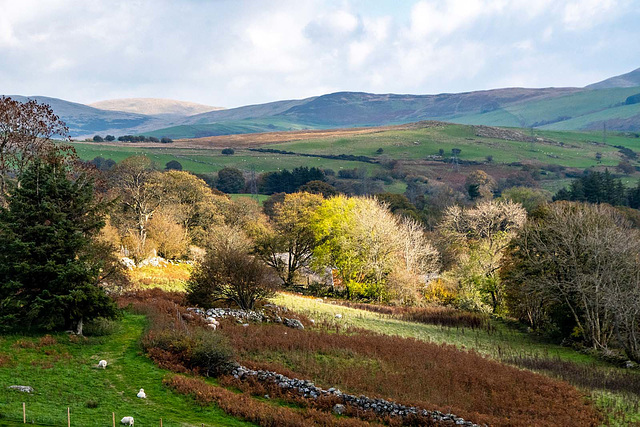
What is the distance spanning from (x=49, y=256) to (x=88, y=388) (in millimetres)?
6867

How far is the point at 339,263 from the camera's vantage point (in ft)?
188

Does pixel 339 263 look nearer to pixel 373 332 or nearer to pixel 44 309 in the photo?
pixel 373 332

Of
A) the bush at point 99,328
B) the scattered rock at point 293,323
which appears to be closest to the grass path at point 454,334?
the scattered rock at point 293,323

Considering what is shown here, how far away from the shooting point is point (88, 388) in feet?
56.6

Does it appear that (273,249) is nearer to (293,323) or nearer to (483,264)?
(483,264)

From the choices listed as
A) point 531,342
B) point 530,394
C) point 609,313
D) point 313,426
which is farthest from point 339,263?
point 313,426

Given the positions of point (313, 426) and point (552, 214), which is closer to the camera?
point (313, 426)

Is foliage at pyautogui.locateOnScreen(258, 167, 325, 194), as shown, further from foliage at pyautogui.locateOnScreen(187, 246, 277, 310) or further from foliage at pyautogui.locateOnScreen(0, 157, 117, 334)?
foliage at pyautogui.locateOnScreen(0, 157, 117, 334)

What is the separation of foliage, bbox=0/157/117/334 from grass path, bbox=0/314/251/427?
3.95 feet

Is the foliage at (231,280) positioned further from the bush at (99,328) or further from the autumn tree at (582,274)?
the autumn tree at (582,274)

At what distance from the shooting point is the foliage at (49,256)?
821 inches

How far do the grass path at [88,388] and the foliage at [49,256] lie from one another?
1.20 meters

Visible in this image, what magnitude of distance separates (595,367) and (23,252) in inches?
1141

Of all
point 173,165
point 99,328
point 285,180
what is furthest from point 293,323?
point 173,165
